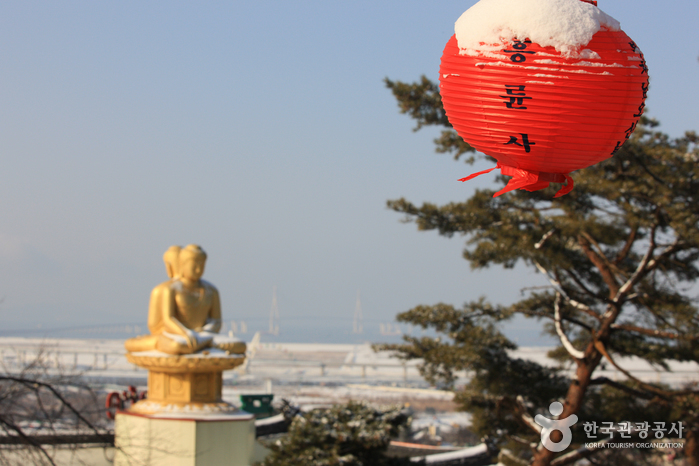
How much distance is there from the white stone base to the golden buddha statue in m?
0.61

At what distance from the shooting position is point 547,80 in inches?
97.2

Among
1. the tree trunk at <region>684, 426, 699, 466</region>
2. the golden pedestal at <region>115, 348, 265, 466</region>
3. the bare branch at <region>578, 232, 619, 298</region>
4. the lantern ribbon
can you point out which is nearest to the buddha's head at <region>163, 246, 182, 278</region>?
the golden pedestal at <region>115, 348, 265, 466</region>

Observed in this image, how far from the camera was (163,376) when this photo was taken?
6.88 meters

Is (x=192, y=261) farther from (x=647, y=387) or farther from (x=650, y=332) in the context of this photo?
(x=647, y=387)

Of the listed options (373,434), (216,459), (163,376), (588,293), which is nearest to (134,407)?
(163,376)

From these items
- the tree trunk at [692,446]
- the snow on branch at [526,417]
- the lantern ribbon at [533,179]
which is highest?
the lantern ribbon at [533,179]

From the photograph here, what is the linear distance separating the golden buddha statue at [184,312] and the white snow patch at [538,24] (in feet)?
15.5

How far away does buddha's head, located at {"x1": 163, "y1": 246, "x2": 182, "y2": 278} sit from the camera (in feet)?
22.9

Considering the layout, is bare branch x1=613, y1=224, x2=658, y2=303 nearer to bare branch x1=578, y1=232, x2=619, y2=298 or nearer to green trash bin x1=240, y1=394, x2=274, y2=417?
bare branch x1=578, y1=232, x2=619, y2=298

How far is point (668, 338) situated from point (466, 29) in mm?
5989

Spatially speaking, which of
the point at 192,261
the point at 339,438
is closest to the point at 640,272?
the point at 339,438

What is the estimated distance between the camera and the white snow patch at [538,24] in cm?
246

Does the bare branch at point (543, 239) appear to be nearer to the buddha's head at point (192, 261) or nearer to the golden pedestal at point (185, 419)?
the golden pedestal at point (185, 419)

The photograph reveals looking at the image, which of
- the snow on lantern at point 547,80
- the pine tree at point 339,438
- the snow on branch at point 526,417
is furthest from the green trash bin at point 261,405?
the snow on lantern at point 547,80
